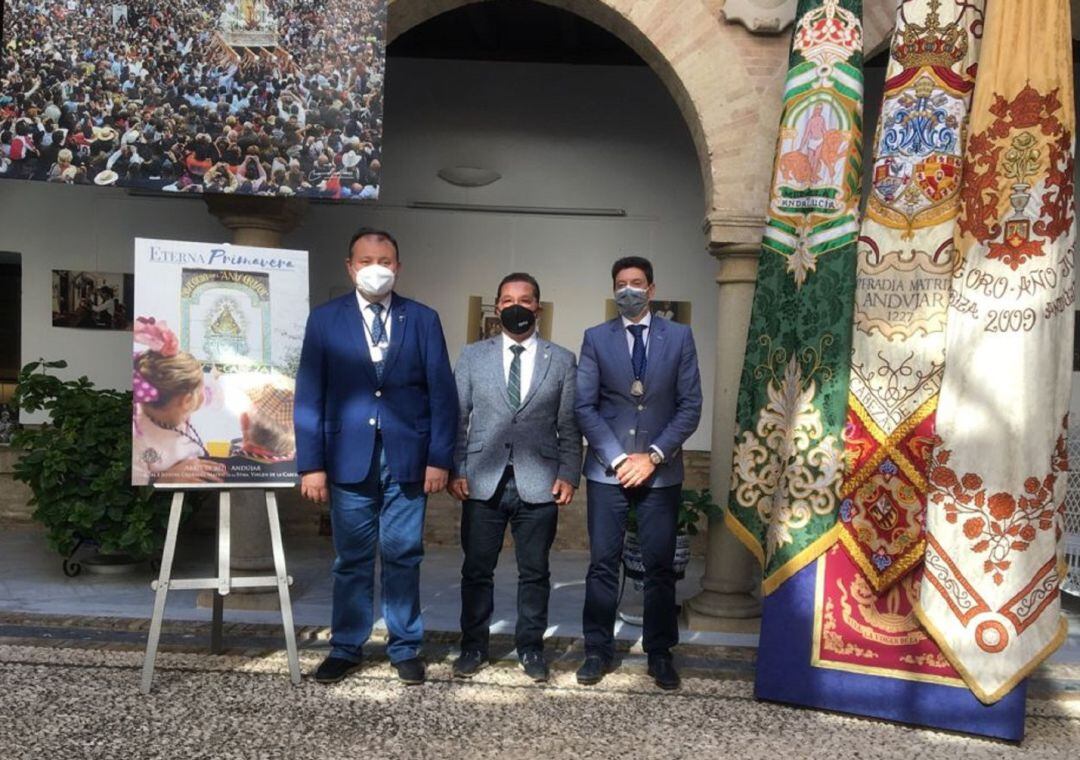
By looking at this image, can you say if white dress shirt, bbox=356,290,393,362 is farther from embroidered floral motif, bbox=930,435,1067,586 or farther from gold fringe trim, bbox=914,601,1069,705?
gold fringe trim, bbox=914,601,1069,705

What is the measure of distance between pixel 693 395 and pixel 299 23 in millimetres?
2474

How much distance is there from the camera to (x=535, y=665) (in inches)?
150

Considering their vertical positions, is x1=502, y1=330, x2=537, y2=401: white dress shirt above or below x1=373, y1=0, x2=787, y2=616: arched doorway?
below

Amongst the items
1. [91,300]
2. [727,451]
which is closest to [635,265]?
[727,451]

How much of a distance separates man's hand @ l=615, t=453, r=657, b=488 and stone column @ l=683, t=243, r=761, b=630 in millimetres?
1105

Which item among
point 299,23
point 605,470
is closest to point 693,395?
point 605,470

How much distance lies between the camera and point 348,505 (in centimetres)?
372

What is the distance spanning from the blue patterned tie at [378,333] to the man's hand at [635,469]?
986 mm

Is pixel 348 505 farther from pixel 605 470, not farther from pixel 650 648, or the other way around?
pixel 650 648

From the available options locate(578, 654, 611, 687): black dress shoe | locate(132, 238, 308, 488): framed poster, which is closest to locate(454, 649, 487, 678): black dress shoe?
locate(578, 654, 611, 687): black dress shoe

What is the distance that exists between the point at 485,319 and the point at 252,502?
2.68 metres

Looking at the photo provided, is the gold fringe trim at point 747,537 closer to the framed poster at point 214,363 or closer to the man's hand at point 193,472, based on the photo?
the framed poster at point 214,363

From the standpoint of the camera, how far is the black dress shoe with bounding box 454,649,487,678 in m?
3.81

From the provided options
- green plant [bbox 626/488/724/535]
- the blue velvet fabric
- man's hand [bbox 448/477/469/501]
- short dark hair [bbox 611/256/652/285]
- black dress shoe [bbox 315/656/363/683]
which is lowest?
black dress shoe [bbox 315/656/363/683]
